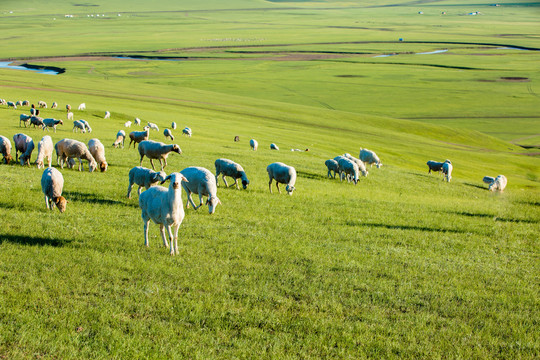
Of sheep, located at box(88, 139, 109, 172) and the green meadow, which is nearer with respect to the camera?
the green meadow

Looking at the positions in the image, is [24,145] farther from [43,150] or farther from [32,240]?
[32,240]

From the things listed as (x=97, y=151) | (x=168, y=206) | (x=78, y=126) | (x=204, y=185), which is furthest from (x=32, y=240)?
(x=78, y=126)

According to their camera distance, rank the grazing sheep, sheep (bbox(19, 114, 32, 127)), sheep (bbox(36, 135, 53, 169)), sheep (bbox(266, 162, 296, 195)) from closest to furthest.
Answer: sheep (bbox(36, 135, 53, 169))
sheep (bbox(266, 162, 296, 195))
the grazing sheep
sheep (bbox(19, 114, 32, 127))

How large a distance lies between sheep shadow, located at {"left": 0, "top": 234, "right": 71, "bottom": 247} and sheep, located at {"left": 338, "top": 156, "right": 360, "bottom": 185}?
20643 millimetres

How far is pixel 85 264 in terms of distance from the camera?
12.9m

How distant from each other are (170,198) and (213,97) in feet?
248

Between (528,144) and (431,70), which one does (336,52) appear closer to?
(431,70)

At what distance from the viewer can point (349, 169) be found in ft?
104

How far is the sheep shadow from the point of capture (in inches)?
544

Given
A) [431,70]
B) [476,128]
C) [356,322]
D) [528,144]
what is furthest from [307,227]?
[431,70]

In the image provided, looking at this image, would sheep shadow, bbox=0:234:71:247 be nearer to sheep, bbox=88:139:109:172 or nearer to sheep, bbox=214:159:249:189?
sheep, bbox=214:159:249:189

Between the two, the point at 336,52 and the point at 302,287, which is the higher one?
the point at 336,52

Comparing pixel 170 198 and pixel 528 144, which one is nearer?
pixel 170 198

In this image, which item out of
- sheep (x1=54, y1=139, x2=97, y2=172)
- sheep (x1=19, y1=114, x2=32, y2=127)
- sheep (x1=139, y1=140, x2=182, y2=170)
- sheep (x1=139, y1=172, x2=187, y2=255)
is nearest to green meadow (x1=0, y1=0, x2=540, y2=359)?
sheep (x1=139, y1=172, x2=187, y2=255)
